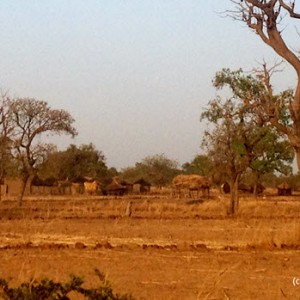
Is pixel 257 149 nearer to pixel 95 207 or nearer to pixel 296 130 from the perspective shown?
pixel 95 207

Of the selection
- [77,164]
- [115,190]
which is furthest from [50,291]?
[77,164]

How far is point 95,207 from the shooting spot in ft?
139

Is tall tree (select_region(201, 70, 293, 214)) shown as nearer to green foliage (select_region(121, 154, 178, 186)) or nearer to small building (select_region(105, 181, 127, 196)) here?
small building (select_region(105, 181, 127, 196))

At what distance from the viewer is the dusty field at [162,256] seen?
11.9 metres

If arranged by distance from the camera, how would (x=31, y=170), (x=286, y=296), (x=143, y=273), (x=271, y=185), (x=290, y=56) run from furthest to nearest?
1. (x=271, y=185)
2. (x=31, y=170)
3. (x=290, y=56)
4. (x=143, y=273)
5. (x=286, y=296)

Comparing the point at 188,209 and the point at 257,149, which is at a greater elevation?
the point at 257,149

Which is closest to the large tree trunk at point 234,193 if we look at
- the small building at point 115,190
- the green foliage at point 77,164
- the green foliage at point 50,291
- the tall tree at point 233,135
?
the tall tree at point 233,135

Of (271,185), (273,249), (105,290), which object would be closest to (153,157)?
(271,185)

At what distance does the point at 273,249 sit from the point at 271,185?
112m

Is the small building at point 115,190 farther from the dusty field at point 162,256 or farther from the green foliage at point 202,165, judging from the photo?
the dusty field at point 162,256

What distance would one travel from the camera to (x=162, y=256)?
16.8 meters

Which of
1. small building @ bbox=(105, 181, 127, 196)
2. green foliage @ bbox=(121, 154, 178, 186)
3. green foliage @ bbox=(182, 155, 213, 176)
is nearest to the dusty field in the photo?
green foliage @ bbox=(182, 155, 213, 176)

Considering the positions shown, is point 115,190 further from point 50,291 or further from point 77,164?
point 50,291

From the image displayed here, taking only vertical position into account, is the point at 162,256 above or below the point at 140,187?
below
